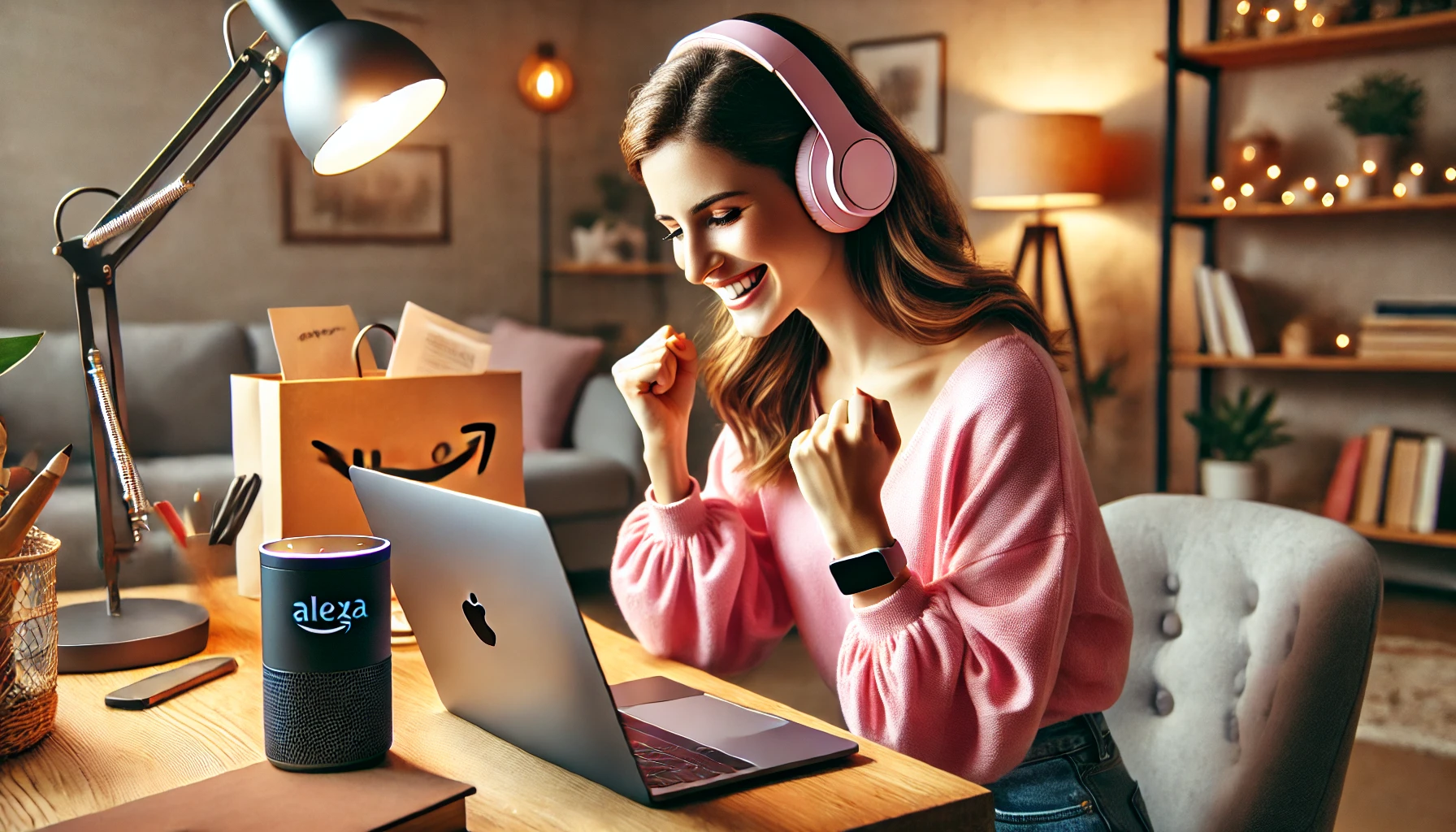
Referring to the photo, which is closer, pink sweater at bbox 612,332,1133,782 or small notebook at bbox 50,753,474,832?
small notebook at bbox 50,753,474,832

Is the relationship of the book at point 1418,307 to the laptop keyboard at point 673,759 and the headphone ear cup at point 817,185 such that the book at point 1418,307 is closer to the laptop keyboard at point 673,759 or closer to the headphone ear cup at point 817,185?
the headphone ear cup at point 817,185

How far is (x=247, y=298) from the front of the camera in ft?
14.9

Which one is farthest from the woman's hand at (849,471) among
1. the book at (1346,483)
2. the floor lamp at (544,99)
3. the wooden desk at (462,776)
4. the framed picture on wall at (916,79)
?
the floor lamp at (544,99)

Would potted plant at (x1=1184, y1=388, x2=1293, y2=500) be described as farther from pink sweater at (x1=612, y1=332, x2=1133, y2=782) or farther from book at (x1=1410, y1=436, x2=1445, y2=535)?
pink sweater at (x1=612, y1=332, x2=1133, y2=782)

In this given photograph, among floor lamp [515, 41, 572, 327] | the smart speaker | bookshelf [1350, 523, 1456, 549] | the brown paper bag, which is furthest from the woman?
floor lamp [515, 41, 572, 327]

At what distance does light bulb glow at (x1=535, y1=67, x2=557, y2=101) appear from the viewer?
16.8 feet

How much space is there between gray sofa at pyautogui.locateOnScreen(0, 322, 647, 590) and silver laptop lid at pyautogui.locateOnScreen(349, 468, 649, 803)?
9.04 feet

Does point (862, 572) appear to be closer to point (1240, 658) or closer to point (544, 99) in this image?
point (1240, 658)

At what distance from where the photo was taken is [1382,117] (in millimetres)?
3453

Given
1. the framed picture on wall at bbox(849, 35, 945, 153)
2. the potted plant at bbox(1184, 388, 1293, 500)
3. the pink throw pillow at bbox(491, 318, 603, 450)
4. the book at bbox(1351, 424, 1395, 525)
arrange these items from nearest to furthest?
the book at bbox(1351, 424, 1395, 525), the potted plant at bbox(1184, 388, 1293, 500), the pink throw pillow at bbox(491, 318, 603, 450), the framed picture on wall at bbox(849, 35, 945, 153)

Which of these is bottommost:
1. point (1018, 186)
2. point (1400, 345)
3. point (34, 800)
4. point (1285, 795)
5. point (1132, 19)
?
point (1285, 795)

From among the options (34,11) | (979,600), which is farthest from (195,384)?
(979,600)

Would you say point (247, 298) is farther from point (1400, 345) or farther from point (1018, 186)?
point (1400, 345)

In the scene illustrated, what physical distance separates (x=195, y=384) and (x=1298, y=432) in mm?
3688
